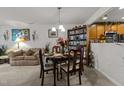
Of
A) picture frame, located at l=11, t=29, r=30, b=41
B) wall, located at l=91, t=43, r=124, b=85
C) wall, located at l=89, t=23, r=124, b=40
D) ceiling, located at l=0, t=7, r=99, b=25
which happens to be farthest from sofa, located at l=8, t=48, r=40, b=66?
wall, located at l=89, t=23, r=124, b=40

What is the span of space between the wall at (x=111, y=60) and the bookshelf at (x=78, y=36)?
4.87ft

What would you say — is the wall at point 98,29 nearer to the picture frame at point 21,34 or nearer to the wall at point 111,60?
the wall at point 111,60

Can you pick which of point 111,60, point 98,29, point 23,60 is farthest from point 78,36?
point 111,60

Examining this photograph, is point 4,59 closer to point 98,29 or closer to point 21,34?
point 21,34

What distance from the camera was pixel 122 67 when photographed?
376 centimetres

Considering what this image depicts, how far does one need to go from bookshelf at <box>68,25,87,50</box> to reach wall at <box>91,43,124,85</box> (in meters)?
1.49

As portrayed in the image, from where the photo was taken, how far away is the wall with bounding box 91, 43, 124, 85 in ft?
12.7

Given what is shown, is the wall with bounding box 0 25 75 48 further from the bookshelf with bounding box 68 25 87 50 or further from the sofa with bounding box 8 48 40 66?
the sofa with bounding box 8 48 40 66

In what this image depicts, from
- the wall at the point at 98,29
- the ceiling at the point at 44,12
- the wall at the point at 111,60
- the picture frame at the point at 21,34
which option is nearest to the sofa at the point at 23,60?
the ceiling at the point at 44,12

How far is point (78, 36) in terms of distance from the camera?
8.13 m

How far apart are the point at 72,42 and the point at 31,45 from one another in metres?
2.47
